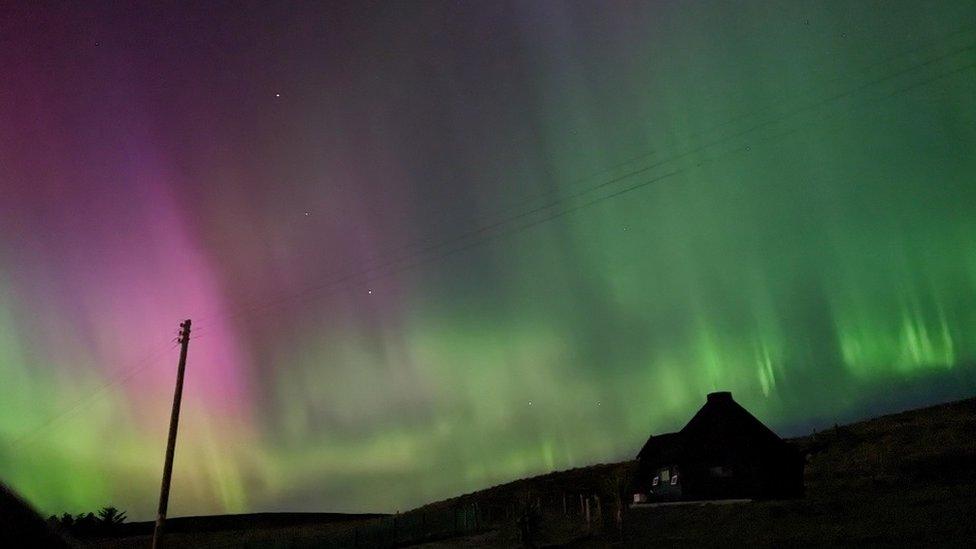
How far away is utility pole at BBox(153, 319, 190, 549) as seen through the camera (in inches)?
1054

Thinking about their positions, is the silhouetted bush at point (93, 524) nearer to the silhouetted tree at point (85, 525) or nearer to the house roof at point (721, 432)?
the silhouetted tree at point (85, 525)

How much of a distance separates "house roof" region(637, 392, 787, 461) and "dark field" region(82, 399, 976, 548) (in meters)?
4.79

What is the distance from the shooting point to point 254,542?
135 ft

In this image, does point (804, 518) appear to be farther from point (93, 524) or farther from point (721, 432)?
point (93, 524)

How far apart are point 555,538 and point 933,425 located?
2443 inches

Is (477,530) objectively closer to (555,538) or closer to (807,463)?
(555,538)

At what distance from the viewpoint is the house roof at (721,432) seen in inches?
1975

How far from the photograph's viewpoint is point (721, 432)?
51031 millimetres

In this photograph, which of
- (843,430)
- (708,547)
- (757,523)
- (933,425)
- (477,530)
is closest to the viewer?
(708,547)

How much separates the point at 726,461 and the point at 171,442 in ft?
130

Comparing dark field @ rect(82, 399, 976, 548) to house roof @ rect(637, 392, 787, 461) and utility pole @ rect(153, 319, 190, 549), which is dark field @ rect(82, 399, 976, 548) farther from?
utility pole @ rect(153, 319, 190, 549)

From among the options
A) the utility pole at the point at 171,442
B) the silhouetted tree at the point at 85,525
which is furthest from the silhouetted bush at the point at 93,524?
the utility pole at the point at 171,442

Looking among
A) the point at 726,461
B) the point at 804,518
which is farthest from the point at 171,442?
the point at 726,461

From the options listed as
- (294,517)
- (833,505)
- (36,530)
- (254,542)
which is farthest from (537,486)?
(36,530)
